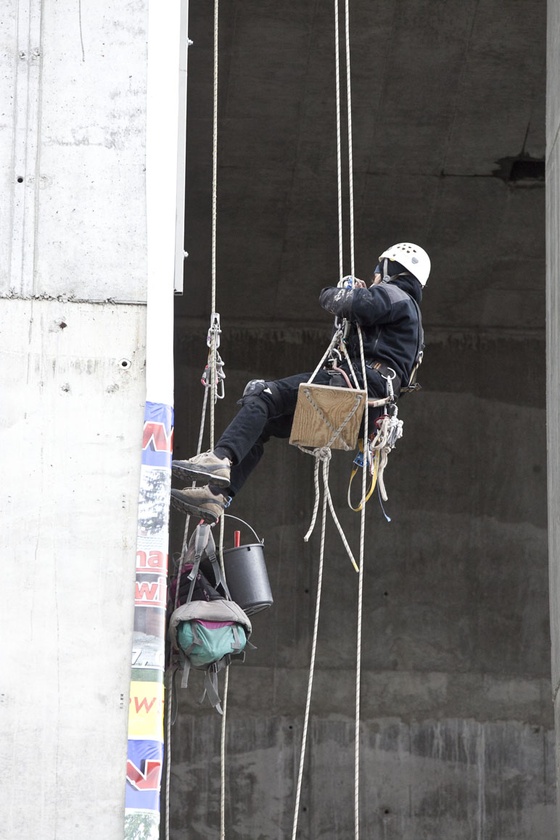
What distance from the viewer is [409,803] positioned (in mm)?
16828

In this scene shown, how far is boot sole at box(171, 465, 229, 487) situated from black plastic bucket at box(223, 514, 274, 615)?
523 mm

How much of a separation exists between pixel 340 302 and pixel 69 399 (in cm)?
169

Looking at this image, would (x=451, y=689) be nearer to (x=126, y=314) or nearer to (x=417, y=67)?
(x=417, y=67)

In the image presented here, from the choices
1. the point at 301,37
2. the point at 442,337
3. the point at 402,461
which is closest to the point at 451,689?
the point at 402,461

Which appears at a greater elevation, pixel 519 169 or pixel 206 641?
pixel 519 169

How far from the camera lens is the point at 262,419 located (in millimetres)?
8594

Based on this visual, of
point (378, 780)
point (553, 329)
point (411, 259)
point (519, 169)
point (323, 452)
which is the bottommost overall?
point (378, 780)

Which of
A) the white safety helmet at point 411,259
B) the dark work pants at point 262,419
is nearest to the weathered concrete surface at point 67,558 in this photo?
the dark work pants at point 262,419

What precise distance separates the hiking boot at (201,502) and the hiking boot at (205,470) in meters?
0.08

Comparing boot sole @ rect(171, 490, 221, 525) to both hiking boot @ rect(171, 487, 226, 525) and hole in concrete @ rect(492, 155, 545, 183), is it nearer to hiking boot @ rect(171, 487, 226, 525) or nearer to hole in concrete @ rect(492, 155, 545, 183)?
hiking boot @ rect(171, 487, 226, 525)

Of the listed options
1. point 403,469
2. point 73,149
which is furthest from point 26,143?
point 403,469

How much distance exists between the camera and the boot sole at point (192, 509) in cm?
831

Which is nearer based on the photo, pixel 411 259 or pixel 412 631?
pixel 411 259

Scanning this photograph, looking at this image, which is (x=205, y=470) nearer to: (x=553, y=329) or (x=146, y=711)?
(x=146, y=711)
